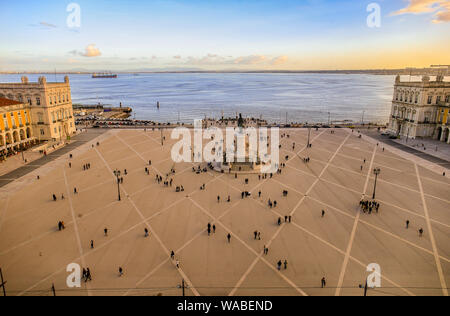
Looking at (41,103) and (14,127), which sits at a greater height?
(41,103)

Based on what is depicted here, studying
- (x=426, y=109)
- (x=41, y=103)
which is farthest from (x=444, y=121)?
(x=41, y=103)

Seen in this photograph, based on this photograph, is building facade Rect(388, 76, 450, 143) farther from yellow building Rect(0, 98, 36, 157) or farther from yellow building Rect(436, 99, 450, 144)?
yellow building Rect(0, 98, 36, 157)

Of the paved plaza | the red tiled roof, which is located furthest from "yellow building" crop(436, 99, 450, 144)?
the red tiled roof

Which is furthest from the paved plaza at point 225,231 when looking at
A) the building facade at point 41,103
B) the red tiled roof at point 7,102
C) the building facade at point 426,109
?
the building facade at point 426,109

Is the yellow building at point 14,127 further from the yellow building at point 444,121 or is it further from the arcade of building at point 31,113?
the yellow building at point 444,121

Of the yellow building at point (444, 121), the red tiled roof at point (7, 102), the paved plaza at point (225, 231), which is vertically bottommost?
the paved plaza at point (225, 231)

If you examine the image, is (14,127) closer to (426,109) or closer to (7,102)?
(7,102)
